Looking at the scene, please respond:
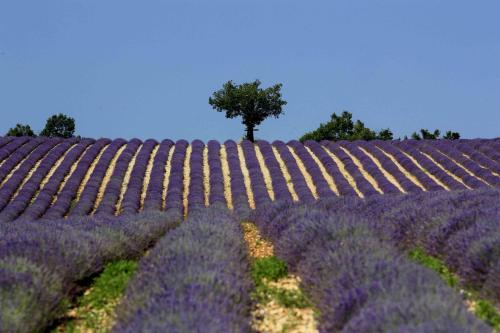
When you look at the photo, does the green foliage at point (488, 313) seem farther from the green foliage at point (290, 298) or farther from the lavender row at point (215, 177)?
the lavender row at point (215, 177)

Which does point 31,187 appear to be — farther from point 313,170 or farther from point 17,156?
point 313,170

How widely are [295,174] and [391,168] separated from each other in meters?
4.53

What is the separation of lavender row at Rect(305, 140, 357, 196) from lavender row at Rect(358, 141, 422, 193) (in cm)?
221

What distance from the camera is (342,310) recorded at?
601cm

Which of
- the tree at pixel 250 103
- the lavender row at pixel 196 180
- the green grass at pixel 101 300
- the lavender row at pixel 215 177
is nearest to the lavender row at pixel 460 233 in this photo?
the green grass at pixel 101 300

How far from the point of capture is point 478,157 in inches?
1278

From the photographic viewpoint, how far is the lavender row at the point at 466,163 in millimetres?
28250

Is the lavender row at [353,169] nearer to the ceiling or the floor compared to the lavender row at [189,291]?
nearer to the ceiling

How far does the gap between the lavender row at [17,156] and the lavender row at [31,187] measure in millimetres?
1144

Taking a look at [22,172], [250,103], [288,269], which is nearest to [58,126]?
[250,103]

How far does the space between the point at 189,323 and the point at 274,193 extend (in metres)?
21.6

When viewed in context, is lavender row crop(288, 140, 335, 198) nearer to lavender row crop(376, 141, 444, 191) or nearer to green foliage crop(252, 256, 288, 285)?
lavender row crop(376, 141, 444, 191)

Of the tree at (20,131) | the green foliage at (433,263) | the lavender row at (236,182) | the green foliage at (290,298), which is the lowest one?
the green foliage at (290,298)

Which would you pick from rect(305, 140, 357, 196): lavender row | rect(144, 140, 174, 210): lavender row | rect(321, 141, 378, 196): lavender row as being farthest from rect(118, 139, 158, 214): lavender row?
rect(321, 141, 378, 196): lavender row
